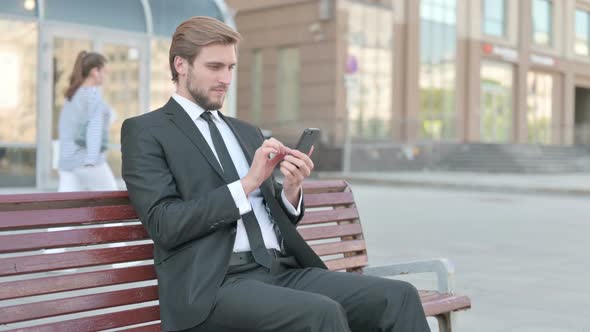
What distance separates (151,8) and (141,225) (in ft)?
44.8

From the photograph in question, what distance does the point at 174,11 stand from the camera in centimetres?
1638

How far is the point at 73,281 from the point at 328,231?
1.41 m

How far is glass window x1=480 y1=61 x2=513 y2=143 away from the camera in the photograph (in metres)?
39.2

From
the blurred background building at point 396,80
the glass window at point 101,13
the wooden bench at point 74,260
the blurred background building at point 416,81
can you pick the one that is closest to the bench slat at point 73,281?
the wooden bench at point 74,260

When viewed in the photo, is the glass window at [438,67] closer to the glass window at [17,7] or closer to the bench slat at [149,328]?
the glass window at [17,7]

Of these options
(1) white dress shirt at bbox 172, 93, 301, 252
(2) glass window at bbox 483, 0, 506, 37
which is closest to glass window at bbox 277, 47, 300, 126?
(2) glass window at bbox 483, 0, 506, 37

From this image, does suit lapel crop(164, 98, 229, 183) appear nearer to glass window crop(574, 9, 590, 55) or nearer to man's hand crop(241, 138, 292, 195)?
man's hand crop(241, 138, 292, 195)

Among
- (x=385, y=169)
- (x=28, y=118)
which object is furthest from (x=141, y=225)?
(x=385, y=169)

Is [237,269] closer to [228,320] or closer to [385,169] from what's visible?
[228,320]

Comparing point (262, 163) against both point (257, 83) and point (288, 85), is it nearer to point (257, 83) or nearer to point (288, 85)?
point (288, 85)

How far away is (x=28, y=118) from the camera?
1541cm

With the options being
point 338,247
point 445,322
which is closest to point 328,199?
point 338,247

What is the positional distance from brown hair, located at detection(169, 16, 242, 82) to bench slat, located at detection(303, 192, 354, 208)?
1.09m

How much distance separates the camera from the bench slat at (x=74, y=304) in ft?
9.12
